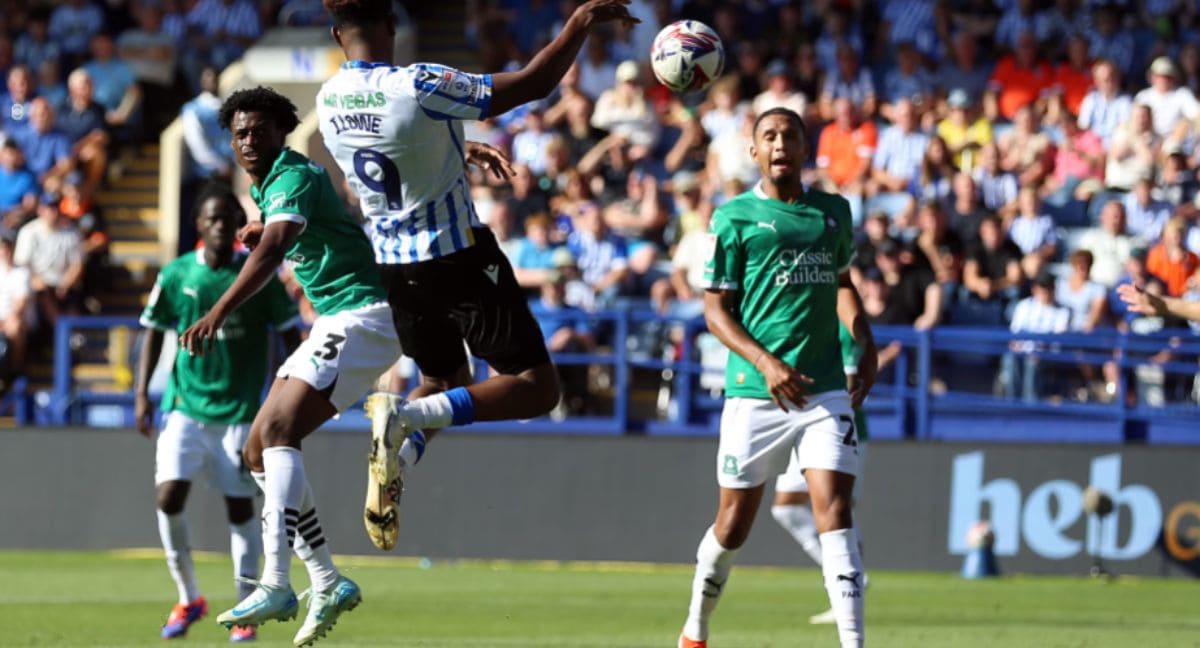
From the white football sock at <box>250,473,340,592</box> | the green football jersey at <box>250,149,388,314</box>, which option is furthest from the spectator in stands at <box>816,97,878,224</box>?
the white football sock at <box>250,473,340,592</box>

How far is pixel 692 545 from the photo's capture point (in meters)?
17.7

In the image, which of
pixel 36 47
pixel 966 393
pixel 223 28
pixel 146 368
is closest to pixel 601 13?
pixel 146 368

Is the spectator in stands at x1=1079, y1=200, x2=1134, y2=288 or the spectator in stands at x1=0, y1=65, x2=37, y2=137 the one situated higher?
the spectator in stands at x1=0, y1=65, x2=37, y2=137

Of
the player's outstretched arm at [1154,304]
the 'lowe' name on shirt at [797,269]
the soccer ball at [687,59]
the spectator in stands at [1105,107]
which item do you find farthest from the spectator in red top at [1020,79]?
the 'lowe' name on shirt at [797,269]

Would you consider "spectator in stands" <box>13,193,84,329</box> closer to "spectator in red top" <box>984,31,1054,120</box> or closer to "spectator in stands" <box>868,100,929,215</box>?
"spectator in stands" <box>868,100,929,215</box>

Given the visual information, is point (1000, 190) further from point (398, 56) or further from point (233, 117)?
point (233, 117)

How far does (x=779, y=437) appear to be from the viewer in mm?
9242

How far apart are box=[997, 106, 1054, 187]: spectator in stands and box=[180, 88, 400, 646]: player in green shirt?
11.5 meters

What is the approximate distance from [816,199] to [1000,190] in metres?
10.6

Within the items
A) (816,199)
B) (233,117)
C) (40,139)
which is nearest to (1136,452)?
(816,199)

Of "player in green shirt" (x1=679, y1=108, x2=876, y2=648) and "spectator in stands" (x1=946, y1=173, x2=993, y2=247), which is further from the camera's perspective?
"spectator in stands" (x1=946, y1=173, x2=993, y2=247)

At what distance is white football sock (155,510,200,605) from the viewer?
1172 centimetres

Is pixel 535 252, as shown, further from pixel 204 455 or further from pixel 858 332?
pixel 858 332

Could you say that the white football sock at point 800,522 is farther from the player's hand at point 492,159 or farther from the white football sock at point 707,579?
Result: the player's hand at point 492,159
